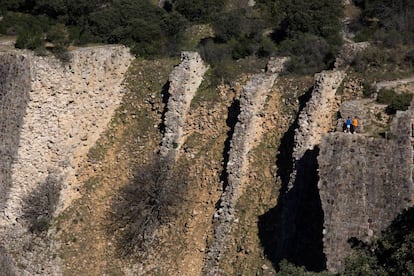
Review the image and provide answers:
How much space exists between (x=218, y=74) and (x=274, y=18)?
33.9ft

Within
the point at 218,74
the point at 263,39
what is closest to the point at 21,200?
the point at 218,74

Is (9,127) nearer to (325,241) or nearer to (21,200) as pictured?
(21,200)

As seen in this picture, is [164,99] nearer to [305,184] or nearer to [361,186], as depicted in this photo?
[305,184]

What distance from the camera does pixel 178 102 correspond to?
2986 centimetres

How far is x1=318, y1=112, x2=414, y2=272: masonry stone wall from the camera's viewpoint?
20047mm

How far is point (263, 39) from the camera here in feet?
114

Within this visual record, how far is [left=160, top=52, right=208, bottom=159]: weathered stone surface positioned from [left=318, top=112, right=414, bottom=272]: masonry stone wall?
944 cm

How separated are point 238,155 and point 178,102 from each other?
3850 millimetres

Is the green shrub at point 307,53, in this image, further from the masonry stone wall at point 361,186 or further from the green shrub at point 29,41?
the green shrub at point 29,41

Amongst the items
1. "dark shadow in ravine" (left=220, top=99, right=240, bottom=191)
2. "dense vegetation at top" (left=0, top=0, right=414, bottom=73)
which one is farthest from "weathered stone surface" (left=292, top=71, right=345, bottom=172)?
"dense vegetation at top" (left=0, top=0, right=414, bottom=73)

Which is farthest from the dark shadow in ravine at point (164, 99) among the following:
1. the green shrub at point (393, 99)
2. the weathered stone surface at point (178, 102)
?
the green shrub at point (393, 99)

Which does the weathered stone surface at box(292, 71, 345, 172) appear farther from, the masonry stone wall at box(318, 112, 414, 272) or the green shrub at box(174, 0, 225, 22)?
the green shrub at box(174, 0, 225, 22)

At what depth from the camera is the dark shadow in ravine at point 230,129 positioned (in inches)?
1090

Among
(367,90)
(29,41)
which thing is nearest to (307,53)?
(367,90)
